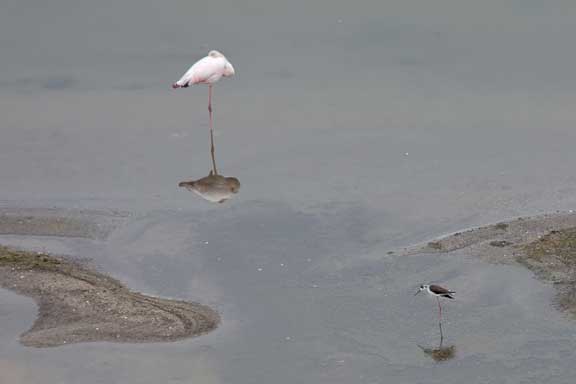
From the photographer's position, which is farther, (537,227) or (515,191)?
(515,191)

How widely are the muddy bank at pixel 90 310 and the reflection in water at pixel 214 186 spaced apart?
2.06 metres

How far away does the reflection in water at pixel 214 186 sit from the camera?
11.5m

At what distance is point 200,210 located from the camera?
1123 cm

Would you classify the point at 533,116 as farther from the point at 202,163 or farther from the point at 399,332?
the point at 399,332

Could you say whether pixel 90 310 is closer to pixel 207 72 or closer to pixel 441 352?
pixel 441 352

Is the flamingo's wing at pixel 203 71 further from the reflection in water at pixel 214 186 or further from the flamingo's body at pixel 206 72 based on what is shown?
the reflection in water at pixel 214 186

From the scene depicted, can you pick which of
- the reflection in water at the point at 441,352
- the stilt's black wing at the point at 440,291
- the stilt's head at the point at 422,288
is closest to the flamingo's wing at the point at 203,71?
the stilt's head at the point at 422,288

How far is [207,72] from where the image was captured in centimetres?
1336

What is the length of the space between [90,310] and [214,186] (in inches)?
120

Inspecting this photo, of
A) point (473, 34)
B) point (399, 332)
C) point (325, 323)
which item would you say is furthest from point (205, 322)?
point (473, 34)

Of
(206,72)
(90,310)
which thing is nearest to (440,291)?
(90,310)

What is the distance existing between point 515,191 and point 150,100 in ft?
16.6

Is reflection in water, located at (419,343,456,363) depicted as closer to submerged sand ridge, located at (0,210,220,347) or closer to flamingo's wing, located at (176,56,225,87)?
submerged sand ridge, located at (0,210,220,347)

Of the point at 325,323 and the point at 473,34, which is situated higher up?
the point at 473,34
